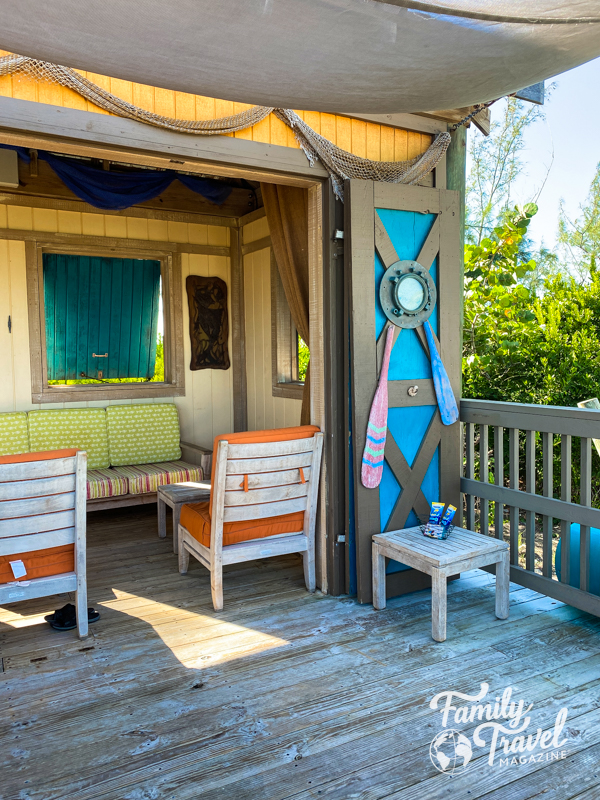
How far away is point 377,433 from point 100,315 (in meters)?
3.28

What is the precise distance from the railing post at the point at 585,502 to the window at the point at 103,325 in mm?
3799

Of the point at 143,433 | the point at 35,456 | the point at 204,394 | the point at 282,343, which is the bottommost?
the point at 143,433

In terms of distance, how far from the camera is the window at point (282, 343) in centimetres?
537

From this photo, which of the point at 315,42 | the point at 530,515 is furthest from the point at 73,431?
the point at 315,42

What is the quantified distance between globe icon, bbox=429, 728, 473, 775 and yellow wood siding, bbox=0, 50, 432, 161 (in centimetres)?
270

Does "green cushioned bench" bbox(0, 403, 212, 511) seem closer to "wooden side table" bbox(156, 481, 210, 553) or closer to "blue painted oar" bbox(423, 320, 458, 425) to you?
"wooden side table" bbox(156, 481, 210, 553)

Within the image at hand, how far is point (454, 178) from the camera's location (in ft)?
12.4

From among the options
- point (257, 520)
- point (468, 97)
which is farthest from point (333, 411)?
point (468, 97)

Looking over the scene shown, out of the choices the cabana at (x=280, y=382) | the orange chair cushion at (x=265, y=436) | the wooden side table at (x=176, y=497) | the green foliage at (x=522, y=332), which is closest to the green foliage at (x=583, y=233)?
the green foliage at (x=522, y=332)

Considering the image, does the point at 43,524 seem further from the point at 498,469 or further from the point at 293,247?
the point at 498,469

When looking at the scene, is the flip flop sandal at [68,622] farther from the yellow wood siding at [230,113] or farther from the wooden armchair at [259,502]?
the yellow wood siding at [230,113]

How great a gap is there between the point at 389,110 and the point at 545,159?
16053 millimetres

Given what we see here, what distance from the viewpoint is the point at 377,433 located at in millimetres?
3223

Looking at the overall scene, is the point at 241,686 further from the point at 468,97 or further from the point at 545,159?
the point at 545,159
